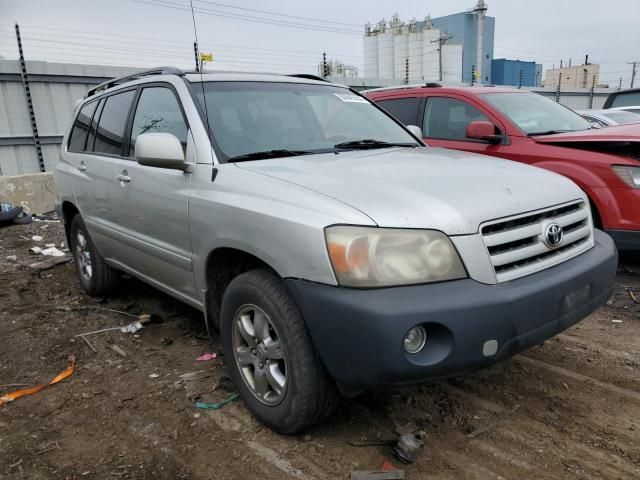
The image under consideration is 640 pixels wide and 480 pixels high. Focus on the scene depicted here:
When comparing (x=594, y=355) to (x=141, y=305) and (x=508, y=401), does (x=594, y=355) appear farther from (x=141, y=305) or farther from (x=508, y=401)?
(x=141, y=305)

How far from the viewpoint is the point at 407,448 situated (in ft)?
7.54

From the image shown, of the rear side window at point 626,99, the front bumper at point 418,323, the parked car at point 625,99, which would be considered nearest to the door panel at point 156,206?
the front bumper at point 418,323

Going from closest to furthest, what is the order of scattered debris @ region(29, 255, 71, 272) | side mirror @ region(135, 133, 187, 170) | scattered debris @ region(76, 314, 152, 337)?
side mirror @ region(135, 133, 187, 170) < scattered debris @ region(76, 314, 152, 337) < scattered debris @ region(29, 255, 71, 272)

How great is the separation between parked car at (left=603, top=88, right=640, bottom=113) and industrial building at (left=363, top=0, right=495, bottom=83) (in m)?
26.5

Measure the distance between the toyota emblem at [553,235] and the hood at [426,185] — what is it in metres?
0.11

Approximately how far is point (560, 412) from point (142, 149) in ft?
8.41

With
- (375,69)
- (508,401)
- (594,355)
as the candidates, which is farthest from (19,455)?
(375,69)

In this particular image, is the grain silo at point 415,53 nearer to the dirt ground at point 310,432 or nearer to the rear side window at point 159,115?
the rear side window at point 159,115

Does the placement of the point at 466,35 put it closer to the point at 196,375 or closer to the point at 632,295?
the point at 632,295

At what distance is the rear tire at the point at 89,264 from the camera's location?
4.45 metres

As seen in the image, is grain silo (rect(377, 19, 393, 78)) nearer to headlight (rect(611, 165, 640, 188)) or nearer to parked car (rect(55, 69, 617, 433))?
headlight (rect(611, 165, 640, 188))

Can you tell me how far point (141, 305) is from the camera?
4527mm

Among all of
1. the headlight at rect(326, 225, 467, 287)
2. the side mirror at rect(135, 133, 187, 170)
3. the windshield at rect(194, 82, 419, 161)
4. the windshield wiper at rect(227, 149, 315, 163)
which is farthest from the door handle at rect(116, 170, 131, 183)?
the headlight at rect(326, 225, 467, 287)

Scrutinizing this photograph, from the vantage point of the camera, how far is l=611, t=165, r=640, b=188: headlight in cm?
424
